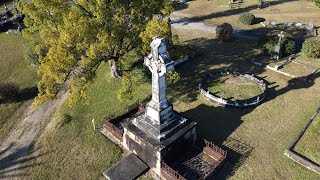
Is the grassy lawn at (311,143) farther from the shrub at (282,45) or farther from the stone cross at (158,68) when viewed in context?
the shrub at (282,45)

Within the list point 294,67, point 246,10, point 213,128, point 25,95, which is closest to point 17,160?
point 25,95

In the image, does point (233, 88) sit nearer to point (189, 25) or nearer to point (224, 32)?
point (224, 32)

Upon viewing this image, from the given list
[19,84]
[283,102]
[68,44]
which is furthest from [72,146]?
[283,102]

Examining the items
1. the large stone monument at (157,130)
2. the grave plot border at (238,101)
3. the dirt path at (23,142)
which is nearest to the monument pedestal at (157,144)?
the large stone monument at (157,130)

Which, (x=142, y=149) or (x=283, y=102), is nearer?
(x=142, y=149)

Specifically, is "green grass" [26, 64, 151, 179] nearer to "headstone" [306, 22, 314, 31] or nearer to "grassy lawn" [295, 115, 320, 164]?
"grassy lawn" [295, 115, 320, 164]

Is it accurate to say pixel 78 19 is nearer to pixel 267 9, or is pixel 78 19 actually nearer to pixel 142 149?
pixel 142 149
